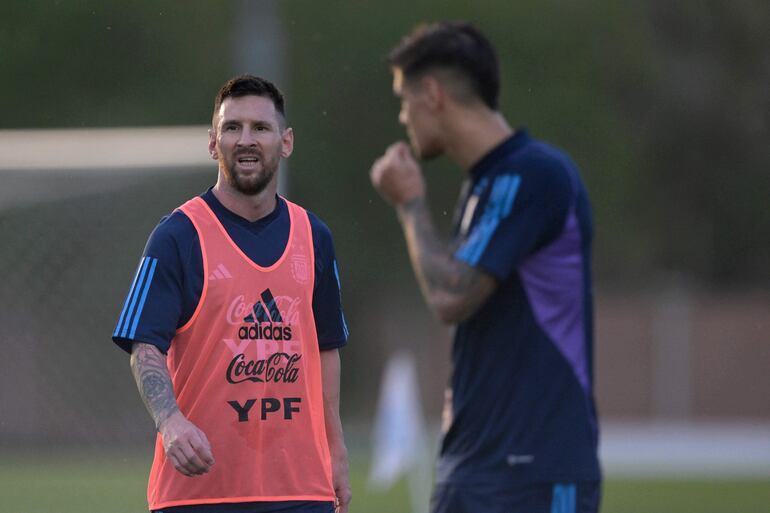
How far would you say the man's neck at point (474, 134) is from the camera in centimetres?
461

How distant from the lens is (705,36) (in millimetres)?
29141

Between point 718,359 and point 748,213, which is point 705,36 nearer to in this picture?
point 748,213

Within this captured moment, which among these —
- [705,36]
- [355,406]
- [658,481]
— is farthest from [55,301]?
[705,36]

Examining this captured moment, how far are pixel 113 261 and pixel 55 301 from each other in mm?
406

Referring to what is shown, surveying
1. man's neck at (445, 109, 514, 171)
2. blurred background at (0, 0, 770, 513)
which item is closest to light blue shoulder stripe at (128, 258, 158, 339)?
man's neck at (445, 109, 514, 171)

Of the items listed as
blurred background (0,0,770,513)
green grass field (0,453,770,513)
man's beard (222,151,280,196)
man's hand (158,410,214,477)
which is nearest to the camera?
man's hand (158,410,214,477)

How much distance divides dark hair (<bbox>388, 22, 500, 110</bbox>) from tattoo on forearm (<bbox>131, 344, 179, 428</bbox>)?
1.19 metres

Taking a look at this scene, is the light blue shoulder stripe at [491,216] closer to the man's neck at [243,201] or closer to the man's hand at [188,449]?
the man's neck at [243,201]

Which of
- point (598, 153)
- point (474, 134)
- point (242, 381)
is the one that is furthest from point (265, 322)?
point (598, 153)

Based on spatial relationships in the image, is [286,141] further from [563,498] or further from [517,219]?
[563,498]

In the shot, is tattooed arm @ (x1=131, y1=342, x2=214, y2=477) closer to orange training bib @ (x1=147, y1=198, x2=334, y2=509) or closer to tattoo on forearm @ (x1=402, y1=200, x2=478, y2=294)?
orange training bib @ (x1=147, y1=198, x2=334, y2=509)

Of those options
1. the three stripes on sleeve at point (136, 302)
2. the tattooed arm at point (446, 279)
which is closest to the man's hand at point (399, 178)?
the tattooed arm at point (446, 279)

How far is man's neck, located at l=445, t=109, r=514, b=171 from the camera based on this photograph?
4.61 meters

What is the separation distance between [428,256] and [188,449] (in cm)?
95
